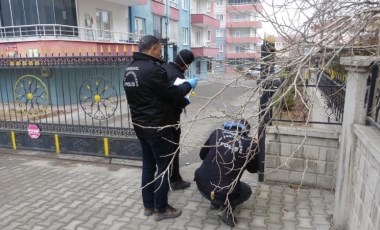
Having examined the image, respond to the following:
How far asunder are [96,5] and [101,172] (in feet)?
39.5

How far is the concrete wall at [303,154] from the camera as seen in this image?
3.96 m

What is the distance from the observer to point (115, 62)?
5.05 m

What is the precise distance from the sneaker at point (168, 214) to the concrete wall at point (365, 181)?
1.80 m

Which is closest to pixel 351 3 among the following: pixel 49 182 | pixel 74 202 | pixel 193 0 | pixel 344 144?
pixel 344 144

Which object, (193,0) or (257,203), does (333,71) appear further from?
(193,0)

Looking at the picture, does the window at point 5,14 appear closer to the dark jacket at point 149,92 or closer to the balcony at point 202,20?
the dark jacket at point 149,92

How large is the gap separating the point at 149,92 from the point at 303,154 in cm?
224

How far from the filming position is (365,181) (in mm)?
2553

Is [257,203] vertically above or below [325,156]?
below

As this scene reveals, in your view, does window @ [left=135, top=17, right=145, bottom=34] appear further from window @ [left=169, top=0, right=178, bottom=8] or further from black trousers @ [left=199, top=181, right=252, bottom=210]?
black trousers @ [left=199, top=181, right=252, bottom=210]

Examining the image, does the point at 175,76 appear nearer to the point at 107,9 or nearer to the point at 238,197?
the point at 238,197

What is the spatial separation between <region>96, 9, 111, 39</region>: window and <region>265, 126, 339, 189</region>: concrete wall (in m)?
12.7

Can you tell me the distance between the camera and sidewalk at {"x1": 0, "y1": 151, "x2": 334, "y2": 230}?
11.1 ft

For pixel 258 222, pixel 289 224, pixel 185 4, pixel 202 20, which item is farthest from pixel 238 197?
pixel 202 20
